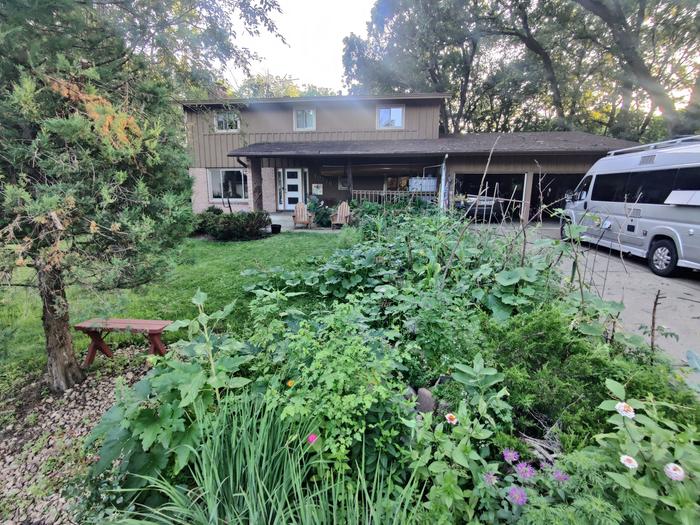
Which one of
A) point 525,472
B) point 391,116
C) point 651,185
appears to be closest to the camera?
point 525,472

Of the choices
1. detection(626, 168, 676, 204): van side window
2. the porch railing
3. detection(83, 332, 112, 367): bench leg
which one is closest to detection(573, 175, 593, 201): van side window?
detection(626, 168, 676, 204): van side window

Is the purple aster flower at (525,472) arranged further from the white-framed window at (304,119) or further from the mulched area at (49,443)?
the white-framed window at (304,119)

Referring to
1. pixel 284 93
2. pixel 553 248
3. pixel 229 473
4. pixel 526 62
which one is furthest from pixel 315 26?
pixel 284 93

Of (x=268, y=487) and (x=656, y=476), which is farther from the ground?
(x=656, y=476)

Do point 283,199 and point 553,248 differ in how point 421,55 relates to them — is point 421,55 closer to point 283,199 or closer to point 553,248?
point 283,199

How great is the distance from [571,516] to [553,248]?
290 centimetres

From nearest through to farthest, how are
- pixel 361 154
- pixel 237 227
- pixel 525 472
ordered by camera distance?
1. pixel 525 472
2. pixel 237 227
3. pixel 361 154

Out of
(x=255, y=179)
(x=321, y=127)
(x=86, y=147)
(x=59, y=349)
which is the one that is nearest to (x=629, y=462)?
(x=86, y=147)

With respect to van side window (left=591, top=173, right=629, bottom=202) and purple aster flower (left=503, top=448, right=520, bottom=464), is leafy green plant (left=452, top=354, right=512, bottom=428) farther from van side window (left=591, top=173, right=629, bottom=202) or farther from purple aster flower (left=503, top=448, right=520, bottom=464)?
van side window (left=591, top=173, right=629, bottom=202)

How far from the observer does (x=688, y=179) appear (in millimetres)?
6008

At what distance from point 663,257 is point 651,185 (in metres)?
1.51

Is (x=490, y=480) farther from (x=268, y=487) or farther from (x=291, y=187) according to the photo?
(x=291, y=187)

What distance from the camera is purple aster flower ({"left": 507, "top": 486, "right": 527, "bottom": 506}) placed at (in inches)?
47.8

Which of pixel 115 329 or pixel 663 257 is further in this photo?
pixel 663 257
